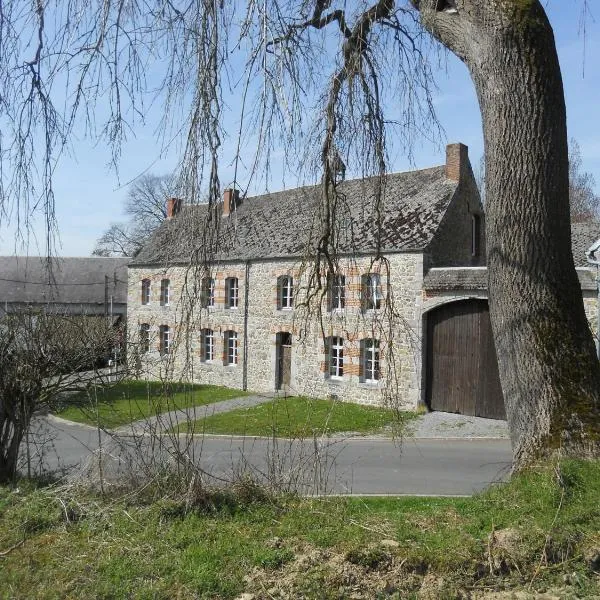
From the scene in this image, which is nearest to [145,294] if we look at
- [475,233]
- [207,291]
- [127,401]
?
[475,233]

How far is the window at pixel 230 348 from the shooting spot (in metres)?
25.7

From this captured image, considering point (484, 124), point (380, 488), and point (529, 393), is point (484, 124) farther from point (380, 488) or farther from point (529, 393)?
point (380, 488)

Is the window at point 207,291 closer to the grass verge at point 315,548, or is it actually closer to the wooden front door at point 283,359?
the grass verge at point 315,548

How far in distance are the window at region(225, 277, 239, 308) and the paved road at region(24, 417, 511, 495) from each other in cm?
905

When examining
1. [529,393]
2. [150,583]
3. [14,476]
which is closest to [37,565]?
[150,583]

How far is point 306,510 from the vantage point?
16.3 ft

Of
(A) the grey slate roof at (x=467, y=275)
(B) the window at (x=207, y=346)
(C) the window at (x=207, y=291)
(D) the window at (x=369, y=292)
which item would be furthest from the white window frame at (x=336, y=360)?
(C) the window at (x=207, y=291)

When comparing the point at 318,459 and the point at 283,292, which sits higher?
the point at 283,292

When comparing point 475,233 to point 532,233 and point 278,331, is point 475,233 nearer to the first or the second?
point 278,331

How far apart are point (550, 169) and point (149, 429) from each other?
13.0ft

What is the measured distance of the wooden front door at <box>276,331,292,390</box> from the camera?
2369cm

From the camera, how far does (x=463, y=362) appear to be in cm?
1906

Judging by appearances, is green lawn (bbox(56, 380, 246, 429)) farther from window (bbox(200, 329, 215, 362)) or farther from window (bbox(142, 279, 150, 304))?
window (bbox(142, 279, 150, 304))

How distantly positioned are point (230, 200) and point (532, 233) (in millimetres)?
2339
